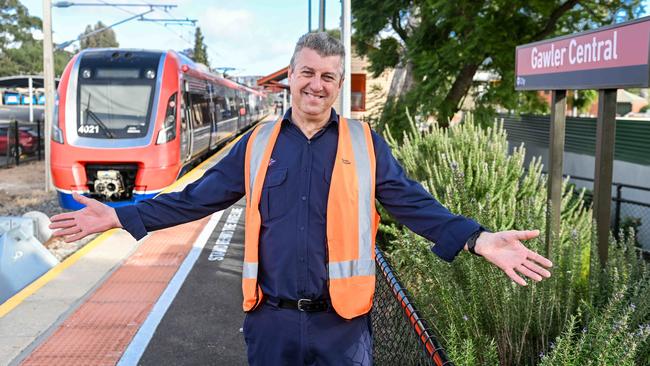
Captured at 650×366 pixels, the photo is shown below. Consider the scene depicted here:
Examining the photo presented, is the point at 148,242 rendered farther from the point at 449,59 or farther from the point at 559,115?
the point at 449,59

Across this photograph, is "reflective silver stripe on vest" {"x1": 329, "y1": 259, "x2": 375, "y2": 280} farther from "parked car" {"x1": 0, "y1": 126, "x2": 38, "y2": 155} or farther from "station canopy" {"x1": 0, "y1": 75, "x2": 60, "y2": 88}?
"station canopy" {"x1": 0, "y1": 75, "x2": 60, "y2": 88}

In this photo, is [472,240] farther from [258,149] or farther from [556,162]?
[556,162]

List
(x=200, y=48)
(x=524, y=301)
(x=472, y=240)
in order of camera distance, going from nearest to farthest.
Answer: (x=472, y=240), (x=524, y=301), (x=200, y=48)

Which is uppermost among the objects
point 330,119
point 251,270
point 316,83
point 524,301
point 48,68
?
point 48,68

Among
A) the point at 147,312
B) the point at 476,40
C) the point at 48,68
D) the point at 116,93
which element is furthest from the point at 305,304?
the point at 48,68

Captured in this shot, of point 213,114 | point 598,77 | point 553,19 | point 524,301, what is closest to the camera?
point 524,301

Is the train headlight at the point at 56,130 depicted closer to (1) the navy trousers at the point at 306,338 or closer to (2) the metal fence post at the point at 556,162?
(2) the metal fence post at the point at 556,162

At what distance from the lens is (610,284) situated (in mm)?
3498

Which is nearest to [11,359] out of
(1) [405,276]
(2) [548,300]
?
(1) [405,276]

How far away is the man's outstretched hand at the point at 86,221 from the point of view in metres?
2.78

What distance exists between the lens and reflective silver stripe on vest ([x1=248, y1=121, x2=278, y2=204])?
9.05 feet

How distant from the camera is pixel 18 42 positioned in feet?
A: 293

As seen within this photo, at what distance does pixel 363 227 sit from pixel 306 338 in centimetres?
49

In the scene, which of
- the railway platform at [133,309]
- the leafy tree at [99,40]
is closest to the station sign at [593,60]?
the railway platform at [133,309]
